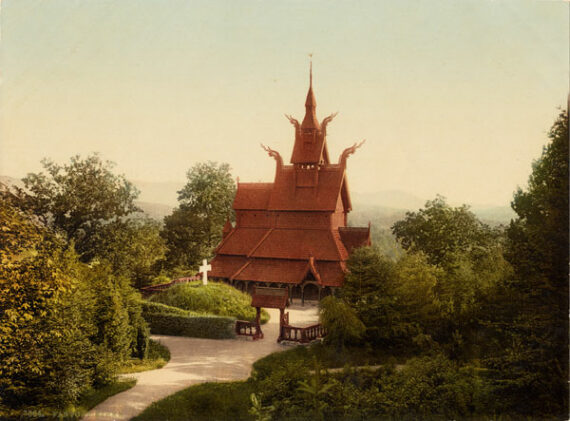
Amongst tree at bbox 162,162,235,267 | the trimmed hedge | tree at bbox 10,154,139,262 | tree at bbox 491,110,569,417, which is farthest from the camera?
tree at bbox 162,162,235,267

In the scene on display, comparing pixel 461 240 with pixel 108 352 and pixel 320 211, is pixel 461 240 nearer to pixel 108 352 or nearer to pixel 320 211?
pixel 320 211

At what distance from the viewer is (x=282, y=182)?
104 feet

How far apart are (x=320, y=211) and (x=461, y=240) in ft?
48.9

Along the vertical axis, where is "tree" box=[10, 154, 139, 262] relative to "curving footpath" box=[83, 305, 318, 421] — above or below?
above

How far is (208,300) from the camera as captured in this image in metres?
27.3

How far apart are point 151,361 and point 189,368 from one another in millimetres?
2007

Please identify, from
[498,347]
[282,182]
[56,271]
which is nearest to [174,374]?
[56,271]

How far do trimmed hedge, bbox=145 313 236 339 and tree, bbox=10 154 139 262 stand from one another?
7.03 m

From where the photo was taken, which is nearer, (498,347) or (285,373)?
(285,373)

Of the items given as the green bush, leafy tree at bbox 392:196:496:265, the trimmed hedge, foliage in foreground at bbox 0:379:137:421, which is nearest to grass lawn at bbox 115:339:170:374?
foliage in foreground at bbox 0:379:137:421

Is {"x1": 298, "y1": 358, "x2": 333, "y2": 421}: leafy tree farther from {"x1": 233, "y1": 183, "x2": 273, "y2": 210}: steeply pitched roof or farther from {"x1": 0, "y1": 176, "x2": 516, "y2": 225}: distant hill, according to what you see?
{"x1": 0, "y1": 176, "x2": 516, "y2": 225}: distant hill

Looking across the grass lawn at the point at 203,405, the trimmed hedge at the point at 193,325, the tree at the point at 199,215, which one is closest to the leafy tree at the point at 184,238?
the tree at the point at 199,215

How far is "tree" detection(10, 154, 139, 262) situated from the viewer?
83.8 feet

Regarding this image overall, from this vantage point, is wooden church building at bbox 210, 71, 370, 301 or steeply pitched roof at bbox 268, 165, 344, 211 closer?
wooden church building at bbox 210, 71, 370, 301
